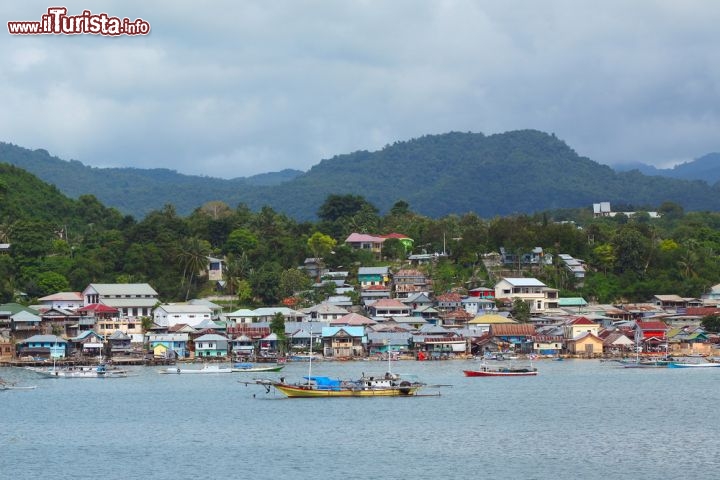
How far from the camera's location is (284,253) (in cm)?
9194

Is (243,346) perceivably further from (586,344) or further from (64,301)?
(586,344)

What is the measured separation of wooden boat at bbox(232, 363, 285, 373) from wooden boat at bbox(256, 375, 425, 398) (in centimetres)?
1344

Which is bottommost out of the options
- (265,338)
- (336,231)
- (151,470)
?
(151,470)

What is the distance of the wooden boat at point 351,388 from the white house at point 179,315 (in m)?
26.3

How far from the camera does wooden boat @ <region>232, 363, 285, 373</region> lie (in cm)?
6775

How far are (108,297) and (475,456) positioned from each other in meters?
49.9

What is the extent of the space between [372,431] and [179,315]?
39.5 meters

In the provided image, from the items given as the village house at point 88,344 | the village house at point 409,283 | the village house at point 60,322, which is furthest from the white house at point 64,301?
the village house at point 409,283

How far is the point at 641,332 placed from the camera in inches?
3049

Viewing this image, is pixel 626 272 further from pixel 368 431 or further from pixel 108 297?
pixel 368 431

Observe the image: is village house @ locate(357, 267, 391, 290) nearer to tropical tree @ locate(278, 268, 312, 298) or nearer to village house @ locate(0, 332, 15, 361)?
tropical tree @ locate(278, 268, 312, 298)

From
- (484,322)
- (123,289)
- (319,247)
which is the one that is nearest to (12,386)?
(123,289)

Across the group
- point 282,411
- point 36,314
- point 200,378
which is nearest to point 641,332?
point 200,378

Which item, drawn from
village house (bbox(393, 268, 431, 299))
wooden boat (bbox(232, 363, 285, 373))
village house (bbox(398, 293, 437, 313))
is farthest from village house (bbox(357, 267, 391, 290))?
wooden boat (bbox(232, 363, 285, 373))
